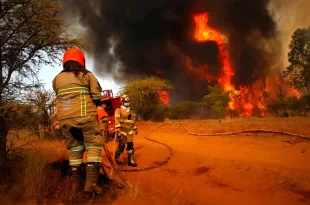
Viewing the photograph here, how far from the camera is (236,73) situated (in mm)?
28469

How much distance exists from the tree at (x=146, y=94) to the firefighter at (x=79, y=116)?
1550cm

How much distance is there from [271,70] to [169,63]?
1353 cm

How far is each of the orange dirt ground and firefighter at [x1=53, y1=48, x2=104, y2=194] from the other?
0.56 m

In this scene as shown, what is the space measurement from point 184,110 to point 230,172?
56.8 ft

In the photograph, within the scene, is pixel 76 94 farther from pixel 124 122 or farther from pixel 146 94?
pixel 146 94

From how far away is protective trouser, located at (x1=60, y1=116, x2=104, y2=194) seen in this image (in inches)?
145

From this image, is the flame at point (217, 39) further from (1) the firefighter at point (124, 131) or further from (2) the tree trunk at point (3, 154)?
(2) the tree trunk at point (3, 154)

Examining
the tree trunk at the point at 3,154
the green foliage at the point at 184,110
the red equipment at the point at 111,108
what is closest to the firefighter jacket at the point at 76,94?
the tree trunk at the point at 3,154

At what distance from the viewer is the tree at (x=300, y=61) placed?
2245cm

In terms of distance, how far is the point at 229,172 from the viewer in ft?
20.0

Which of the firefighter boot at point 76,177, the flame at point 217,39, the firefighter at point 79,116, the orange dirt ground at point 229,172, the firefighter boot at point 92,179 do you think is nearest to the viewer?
the firefighter boot at point 92,179

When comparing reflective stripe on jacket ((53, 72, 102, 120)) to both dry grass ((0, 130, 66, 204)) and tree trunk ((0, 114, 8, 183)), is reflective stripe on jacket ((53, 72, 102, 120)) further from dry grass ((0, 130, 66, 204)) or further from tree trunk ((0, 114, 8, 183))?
tree trunk ((0, 114, 8, 183))

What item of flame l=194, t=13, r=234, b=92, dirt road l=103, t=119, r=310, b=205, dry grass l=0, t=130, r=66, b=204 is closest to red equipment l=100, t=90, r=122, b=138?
dirt road l=103, t=119, r=310, b=205

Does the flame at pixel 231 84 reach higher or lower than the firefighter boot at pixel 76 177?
higher
